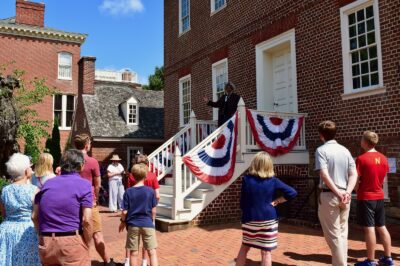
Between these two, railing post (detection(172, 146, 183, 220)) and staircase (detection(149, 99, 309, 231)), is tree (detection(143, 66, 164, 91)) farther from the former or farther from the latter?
railing post (detection(172, 146, 183, 220))

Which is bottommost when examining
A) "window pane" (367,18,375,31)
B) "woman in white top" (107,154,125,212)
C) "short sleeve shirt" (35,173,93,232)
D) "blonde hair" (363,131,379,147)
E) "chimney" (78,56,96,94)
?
"woman in white top" (107,154,125,212)

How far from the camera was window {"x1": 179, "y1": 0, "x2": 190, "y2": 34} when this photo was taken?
16.0 m

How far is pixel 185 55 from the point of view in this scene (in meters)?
15.9

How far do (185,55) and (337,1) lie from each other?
296 inches

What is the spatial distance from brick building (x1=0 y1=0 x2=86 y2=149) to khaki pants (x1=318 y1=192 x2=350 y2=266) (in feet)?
85.1

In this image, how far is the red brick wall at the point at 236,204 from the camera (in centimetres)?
920

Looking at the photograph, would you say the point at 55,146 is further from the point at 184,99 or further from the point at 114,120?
the point at 184,99

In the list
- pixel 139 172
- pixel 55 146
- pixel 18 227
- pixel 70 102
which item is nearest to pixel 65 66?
pixel 70 102

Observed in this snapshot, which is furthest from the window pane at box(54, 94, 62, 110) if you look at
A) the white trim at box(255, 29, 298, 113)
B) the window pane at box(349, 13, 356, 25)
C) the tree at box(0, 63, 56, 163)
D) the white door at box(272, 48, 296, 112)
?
the window pane at box(349, 13, 356, 25)

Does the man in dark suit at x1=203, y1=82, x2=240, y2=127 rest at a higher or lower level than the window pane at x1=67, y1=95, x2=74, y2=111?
lower

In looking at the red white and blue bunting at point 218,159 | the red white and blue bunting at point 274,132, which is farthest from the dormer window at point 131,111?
the red white and blue bunting at point 274,132

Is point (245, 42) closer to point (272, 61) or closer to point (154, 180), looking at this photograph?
point (272, 61)

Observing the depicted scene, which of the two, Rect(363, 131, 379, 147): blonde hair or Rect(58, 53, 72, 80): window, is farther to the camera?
Rect(58, 53, 72, 80): window

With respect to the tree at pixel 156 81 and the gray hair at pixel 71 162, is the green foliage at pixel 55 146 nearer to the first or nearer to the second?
the gray hair at pixel 71 162
